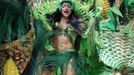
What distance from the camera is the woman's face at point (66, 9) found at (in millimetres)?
5213

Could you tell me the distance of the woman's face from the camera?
5.21 m

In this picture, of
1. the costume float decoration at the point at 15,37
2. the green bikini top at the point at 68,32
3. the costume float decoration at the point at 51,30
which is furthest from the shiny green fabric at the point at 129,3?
the green bikini top at the point at 68,32

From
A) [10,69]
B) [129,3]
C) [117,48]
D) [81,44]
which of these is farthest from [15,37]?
[129,3]

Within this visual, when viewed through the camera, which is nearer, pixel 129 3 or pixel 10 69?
pixel 10 69

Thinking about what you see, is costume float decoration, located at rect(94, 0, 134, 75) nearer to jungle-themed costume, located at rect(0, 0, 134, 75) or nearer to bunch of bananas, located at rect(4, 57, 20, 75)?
jungle-themed costume, located at rect(0, 0, 134, 75)

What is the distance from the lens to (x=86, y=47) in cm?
522

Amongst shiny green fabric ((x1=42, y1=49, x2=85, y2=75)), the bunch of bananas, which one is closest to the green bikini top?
shiny green fabric ((x1=42, y1=49, x2=85, y2=75))

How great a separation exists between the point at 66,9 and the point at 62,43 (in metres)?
0.28

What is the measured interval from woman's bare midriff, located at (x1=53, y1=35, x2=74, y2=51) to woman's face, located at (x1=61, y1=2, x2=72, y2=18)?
18cm

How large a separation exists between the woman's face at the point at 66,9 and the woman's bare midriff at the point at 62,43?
7.0 inches

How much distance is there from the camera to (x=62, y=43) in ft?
17.0

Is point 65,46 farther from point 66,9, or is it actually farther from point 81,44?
point 66,9

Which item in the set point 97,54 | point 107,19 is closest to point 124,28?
point 107,19

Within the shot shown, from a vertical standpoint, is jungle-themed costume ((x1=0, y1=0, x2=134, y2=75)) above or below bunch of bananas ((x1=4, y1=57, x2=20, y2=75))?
above
